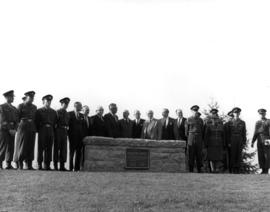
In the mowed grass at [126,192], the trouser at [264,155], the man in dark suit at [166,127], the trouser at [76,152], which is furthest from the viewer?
the trouser at [264,155]

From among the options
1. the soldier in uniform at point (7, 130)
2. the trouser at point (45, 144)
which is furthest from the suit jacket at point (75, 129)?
the soldier in uniform at point (7, 130)

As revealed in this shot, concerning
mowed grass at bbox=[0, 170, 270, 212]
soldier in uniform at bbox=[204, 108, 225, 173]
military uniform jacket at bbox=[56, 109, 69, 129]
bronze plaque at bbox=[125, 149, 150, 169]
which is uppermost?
military uniform jacket at bbox=[56, 109, 69, 129]

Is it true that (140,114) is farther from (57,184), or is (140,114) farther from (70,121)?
(57,184)

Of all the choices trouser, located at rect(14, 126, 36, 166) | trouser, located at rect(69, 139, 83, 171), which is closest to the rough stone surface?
trouser, located at rect(69, 139, 83, 171)

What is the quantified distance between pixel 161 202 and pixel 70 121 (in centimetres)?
556

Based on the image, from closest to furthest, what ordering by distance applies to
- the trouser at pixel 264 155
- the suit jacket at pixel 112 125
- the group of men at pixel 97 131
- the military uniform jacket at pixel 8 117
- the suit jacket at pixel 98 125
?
the military uniform jacket at pixel 8 117
the group of men at pixel 97 131
the suit jacket at pixel 98 125
the suit jacket at pixel 112 125
the trouser at pixel 264 155

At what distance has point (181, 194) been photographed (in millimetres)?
9695

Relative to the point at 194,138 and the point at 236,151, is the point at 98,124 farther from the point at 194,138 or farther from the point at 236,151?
the point at 236,151

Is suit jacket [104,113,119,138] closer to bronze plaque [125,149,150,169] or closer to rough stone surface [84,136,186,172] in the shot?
rough stone surface [84,136,186,172]

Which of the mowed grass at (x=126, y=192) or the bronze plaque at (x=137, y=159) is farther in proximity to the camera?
the bronze plaque at (x=137, y=159)

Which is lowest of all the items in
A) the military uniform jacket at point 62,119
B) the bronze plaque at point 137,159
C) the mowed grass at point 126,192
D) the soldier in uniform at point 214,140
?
the mowed grass at point 126,192

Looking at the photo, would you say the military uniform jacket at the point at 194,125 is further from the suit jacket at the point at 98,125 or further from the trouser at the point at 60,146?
the trouser at the point at 60,146

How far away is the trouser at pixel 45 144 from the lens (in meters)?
13.3

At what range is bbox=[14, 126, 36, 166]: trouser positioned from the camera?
1306 cm
